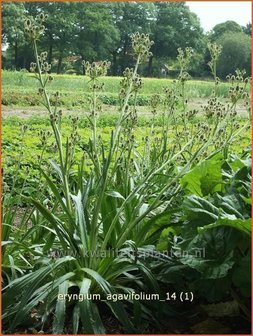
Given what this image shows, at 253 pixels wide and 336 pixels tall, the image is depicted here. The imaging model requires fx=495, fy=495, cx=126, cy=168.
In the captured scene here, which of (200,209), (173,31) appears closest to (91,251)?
(200,209)

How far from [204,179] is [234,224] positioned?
17.5 inches

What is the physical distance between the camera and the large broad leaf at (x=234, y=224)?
1.70m

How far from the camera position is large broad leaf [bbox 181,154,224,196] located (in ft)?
6.93

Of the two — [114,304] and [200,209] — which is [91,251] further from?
[200,209]

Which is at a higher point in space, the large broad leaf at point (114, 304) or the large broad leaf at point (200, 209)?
the large broad leaf at point (200, 209)

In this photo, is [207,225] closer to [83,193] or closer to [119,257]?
[119,257]

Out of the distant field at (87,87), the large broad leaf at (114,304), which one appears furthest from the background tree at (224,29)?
the large broad leaf at (114,304)

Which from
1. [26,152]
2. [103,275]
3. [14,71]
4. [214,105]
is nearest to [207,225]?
[103,275]

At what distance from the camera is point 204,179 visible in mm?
2143

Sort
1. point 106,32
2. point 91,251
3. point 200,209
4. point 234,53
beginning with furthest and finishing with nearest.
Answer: point 106,32
point 234,53
point 91,251
point 200,209

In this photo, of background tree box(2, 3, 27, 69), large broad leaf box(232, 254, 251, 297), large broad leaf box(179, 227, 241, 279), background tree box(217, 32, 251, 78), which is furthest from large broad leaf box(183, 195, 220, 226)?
Result: background tree box(2, 3, 27, 69)

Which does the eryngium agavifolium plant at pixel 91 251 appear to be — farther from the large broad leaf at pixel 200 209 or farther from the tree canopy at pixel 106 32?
the tree canopy at pixel 106 32

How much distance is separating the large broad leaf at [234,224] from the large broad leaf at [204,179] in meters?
0.40

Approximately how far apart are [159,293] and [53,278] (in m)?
0.43
